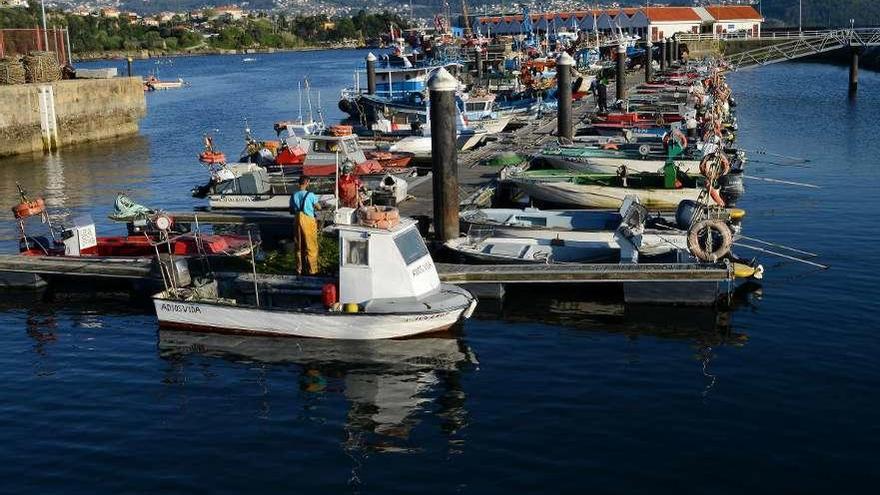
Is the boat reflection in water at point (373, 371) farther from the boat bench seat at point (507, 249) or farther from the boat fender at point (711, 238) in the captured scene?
the boat fender at point (711, 238)

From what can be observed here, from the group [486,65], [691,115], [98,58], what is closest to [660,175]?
[691,115]

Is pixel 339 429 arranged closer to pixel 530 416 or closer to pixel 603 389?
pixel 530 416

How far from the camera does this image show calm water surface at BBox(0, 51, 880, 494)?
46.4 ft

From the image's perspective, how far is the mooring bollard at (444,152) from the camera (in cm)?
2381

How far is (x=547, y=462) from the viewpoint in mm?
14336

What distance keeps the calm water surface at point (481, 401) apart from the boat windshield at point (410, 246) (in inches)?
62.7

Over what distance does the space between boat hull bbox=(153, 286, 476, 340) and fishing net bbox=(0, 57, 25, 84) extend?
3787 cm

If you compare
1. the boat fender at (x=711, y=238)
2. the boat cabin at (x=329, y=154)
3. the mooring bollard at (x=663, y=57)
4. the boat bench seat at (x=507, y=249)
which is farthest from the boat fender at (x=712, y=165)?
the mooring bollard at (x=663, y=57)

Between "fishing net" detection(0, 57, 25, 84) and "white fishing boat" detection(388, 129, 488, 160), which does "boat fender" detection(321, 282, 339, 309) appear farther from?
"fishing net" detection(0, 57, 25, 84)

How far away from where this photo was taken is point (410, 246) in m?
19.3

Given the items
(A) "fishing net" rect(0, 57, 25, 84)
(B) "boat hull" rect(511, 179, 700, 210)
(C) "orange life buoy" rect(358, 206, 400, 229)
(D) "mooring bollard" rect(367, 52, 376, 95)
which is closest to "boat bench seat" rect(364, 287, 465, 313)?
(C) "orange life buoy" rect(358, 206, 400, 229)

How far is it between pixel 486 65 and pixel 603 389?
6491cm

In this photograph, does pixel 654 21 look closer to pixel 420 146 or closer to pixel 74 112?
pixel 74 112

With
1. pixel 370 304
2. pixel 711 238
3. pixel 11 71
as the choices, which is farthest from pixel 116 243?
pixel 11 71
